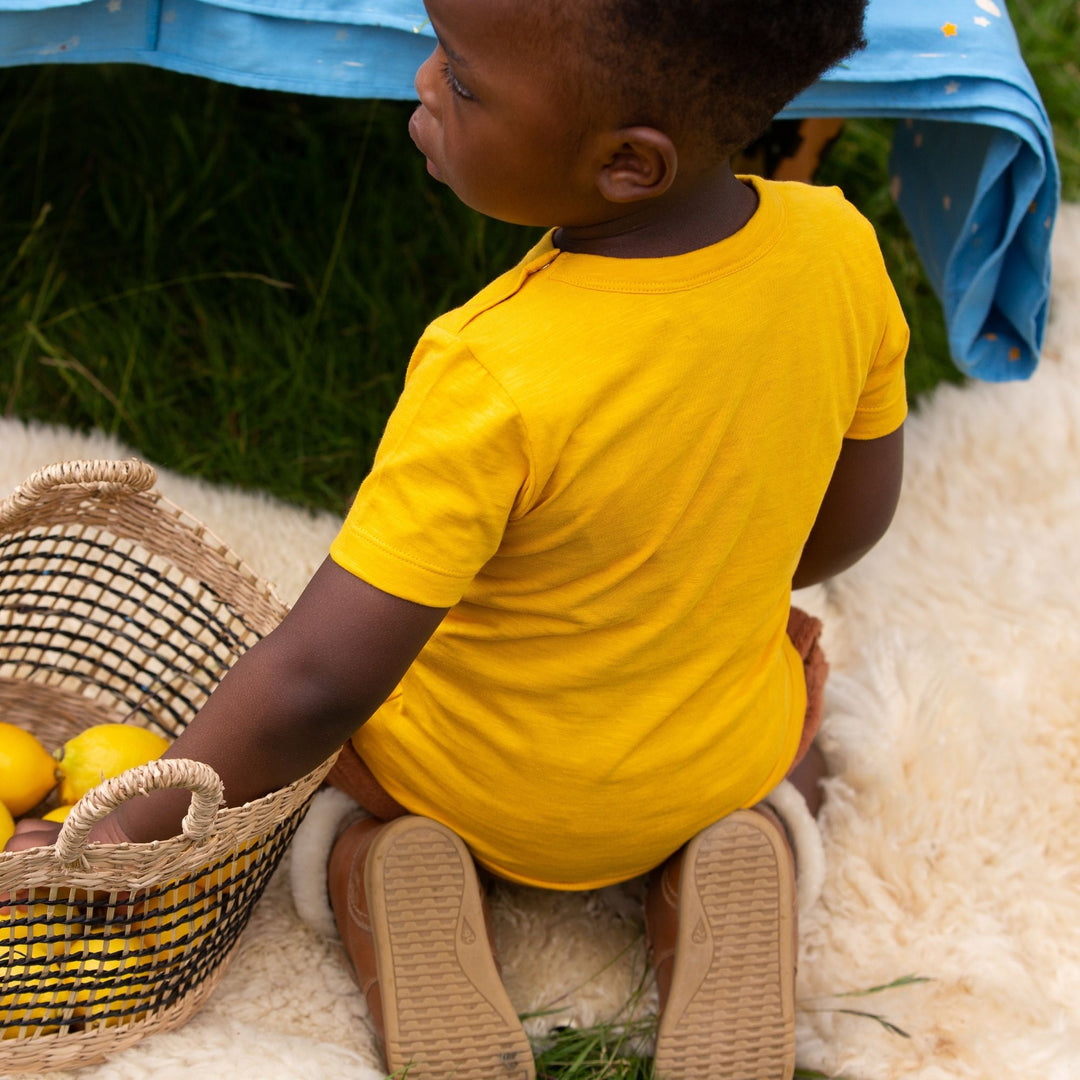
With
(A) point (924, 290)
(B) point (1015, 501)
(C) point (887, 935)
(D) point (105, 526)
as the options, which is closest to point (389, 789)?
(D) point (105, 526)

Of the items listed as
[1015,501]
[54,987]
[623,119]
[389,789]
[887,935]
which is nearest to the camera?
[623,119]

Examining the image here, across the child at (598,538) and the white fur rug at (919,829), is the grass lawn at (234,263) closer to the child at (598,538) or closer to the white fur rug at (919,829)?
the white fur rug at (919,829)

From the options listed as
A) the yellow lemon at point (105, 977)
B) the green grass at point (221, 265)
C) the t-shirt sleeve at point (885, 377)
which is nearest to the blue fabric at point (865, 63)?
the t-shirt sleeve at point (885, 377)

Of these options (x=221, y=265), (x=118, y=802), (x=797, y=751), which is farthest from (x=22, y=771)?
(x=221, y=265)

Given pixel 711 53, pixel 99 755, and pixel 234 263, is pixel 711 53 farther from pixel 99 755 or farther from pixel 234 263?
pixel 234 263

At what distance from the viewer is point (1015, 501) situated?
167 centimetres

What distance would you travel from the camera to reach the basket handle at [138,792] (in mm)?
832

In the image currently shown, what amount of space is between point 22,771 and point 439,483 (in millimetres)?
610

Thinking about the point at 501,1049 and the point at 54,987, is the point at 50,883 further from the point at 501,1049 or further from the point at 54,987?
the point at 501,1049

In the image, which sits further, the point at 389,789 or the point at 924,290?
the point at 924,290

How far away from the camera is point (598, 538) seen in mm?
875

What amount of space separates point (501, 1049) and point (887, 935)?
1.38 ft

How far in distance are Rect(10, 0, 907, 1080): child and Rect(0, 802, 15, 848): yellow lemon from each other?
0.21 meters

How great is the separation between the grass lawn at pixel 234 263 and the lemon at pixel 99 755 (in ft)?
1.88
